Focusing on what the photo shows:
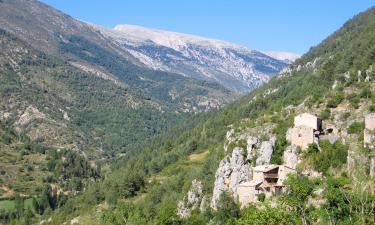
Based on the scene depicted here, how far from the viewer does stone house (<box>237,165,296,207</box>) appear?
302ft

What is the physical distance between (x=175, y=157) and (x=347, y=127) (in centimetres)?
10020

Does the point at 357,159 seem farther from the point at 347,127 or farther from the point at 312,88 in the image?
the point at 312,88

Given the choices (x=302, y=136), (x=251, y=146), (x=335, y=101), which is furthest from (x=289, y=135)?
(x=335, y=101)

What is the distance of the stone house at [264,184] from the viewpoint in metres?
92.1

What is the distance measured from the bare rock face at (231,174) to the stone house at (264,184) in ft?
18.5

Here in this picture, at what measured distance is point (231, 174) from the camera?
108188mm

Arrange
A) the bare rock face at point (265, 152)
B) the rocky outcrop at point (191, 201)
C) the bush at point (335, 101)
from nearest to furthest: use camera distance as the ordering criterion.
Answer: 1. the bare rock face at point (265, 152)
2. the bush at point (335, 101)
3. the rocky outcrop at point (191, 201)

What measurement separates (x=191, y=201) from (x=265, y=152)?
2347 centimetres

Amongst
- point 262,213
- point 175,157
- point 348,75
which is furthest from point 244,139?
point 175,157

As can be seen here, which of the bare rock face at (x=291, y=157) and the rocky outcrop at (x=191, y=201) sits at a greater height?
the bare rock face at (x=291, y=157)

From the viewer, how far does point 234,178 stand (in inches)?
4183

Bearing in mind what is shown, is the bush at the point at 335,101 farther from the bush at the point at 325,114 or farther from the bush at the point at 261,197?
the bush at the point at 261,197

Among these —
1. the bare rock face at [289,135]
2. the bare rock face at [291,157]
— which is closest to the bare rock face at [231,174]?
the bare rock face at [291,157]

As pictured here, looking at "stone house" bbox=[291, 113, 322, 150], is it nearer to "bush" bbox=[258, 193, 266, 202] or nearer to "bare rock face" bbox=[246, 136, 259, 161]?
"bare rock face" bbox=[246, 136, 259, 161]
